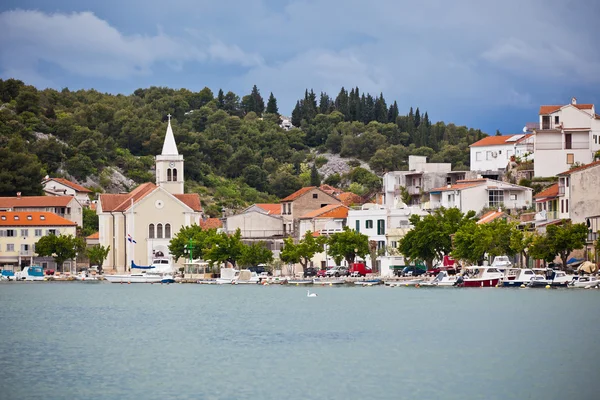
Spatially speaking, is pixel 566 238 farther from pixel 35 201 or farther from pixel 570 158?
pixel 35 201

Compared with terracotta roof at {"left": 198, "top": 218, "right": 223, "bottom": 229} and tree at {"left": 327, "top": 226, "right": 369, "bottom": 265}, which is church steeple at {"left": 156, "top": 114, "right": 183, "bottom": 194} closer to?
terracotta roof at {"left": 198, "top": 218, "right": 223, "bottom": 229}

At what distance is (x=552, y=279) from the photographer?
247ft

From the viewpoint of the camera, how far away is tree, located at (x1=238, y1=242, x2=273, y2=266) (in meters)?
107

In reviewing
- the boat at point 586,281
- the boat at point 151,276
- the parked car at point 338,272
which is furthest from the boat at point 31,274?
the boat at point 586,281

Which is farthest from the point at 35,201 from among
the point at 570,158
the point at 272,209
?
the point at 570,158

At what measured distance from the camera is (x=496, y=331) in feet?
168

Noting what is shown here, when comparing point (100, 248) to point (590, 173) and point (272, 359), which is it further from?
point (272, 359)

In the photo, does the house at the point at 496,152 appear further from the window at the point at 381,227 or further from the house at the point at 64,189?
the house at the point at 64,189

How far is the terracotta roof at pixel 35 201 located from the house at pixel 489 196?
47674 millimetres

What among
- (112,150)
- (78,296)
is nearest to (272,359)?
(78,296)

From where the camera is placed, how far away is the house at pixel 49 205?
126312mm

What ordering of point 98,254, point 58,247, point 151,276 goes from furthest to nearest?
point 98,254, point 58,247, point 151,276

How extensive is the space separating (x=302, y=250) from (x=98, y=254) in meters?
28.3

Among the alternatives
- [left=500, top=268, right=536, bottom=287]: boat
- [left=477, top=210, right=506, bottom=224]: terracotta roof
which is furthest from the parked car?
[left=500, top=268, right=536, bottom=287]: boat
